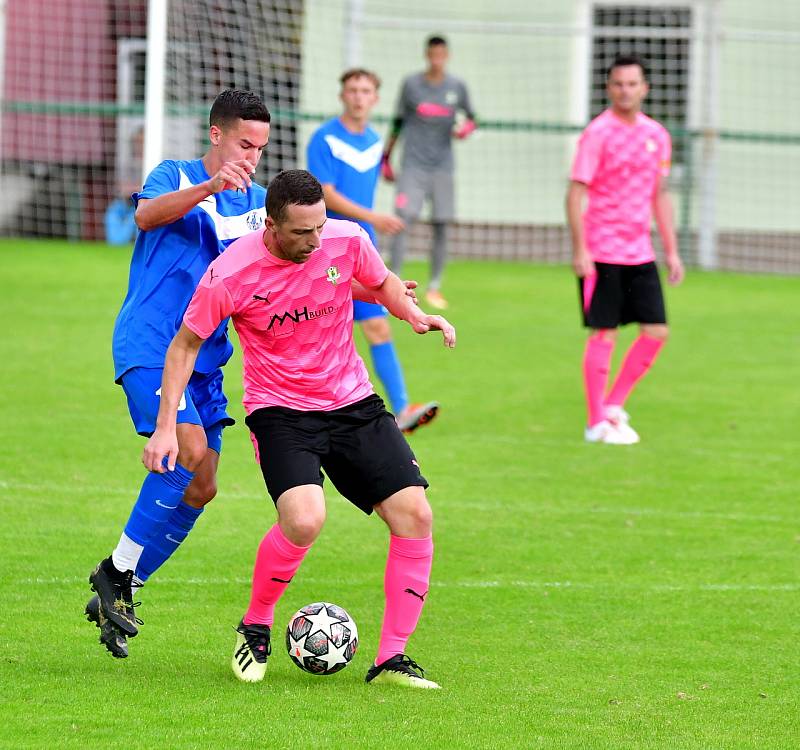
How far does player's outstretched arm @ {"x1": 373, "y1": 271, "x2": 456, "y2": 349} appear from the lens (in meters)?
5.21

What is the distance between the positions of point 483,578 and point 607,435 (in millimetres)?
3515

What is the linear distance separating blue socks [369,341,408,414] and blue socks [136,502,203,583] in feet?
14.4

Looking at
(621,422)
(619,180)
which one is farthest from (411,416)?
(619,180)

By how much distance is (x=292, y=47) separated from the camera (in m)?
20.8

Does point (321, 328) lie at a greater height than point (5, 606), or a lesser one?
greater

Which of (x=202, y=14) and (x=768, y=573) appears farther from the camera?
(x=202, y=14)

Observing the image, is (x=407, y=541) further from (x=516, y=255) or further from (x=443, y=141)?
(x=516, y=255)

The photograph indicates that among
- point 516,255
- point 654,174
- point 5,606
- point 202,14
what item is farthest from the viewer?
point 516,255

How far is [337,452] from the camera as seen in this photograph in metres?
5.23

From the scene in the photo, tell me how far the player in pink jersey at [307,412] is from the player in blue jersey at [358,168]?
14.9 feet

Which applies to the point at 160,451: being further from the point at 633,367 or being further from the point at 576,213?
the point at 633,367

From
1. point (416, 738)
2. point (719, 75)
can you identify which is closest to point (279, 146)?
point (719, 75)

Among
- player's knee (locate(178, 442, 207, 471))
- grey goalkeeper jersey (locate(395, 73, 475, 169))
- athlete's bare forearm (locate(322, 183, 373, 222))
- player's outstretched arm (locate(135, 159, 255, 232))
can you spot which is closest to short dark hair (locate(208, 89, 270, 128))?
player's outstretched arm (locate(135, 159, 255, 232))

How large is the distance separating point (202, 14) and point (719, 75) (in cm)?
812
